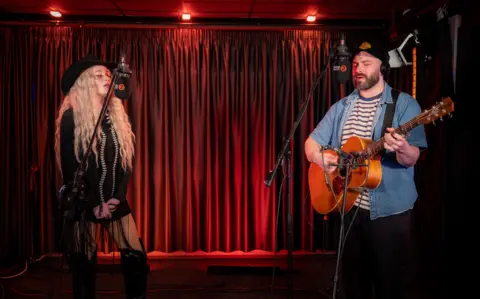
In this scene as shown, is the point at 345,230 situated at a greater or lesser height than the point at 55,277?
greater

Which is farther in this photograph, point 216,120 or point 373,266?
point 216,120

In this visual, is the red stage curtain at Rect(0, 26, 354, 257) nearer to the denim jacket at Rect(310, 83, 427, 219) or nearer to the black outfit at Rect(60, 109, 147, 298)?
the black outfit at Rect(60, 109, 147, 298)

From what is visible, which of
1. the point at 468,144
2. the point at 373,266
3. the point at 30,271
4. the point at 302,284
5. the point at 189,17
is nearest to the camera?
the point at 373,266

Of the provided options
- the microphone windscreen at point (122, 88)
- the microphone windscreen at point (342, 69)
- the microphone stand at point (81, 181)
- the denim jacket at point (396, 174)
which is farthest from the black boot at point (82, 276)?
the microphone windscreen at point (342, 69)

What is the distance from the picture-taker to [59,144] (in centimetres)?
305

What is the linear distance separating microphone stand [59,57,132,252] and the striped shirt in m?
1.35

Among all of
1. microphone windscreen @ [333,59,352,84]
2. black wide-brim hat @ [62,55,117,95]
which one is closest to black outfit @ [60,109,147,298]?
black wide-brim hat @ [62,55,117,95]

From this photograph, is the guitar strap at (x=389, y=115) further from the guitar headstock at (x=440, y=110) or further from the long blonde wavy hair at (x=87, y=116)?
the long blonde wavy hair at (x=87, y=116)

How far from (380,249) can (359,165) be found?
482 mm

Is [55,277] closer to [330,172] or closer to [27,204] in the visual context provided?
[27,204]

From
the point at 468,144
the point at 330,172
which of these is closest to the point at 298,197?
the point at 468,144

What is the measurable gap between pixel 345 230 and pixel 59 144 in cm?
187

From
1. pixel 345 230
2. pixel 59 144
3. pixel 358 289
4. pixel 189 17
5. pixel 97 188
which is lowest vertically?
pixel 358 289

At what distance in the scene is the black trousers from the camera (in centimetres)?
265
